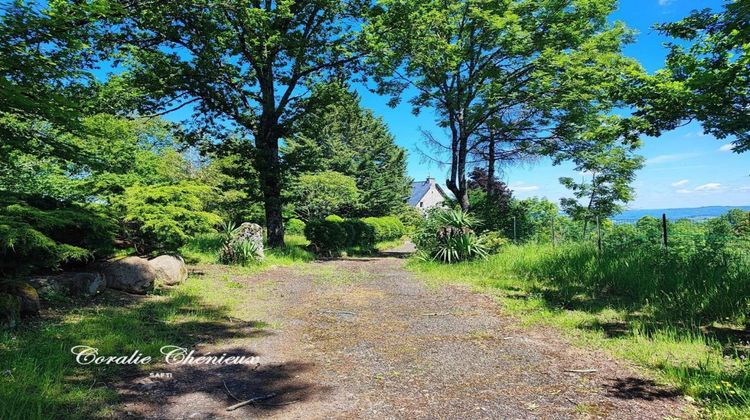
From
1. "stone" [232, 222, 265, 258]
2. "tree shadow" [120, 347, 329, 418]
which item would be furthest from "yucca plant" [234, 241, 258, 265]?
"tree shadow" [120, 347, 329, 418]

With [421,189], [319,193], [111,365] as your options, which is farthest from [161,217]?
[421,189]

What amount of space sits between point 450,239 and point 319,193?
15379 mm

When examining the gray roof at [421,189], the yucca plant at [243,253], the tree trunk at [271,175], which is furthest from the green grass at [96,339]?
the gray roof at [421,189]

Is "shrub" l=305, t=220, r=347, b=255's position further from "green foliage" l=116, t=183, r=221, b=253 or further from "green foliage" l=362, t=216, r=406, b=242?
"green foliage" l=116, t=183, r=221, b=253

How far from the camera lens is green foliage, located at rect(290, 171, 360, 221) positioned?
81.5 feet

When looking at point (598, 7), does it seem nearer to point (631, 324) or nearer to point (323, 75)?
point (323, 75)

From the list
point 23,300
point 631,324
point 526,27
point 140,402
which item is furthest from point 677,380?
point 526,27

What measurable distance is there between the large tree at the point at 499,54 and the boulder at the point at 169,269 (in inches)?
353

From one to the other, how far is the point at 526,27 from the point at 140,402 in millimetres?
15078

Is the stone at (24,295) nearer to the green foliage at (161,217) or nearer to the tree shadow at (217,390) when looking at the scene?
the tree shadow at (217,390)

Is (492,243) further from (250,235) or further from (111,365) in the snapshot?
(111,365)

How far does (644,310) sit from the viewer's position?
5512mm

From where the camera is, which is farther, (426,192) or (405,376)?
(426,192)

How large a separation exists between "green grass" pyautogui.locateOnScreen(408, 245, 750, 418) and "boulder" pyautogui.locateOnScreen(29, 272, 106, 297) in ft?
19.6
